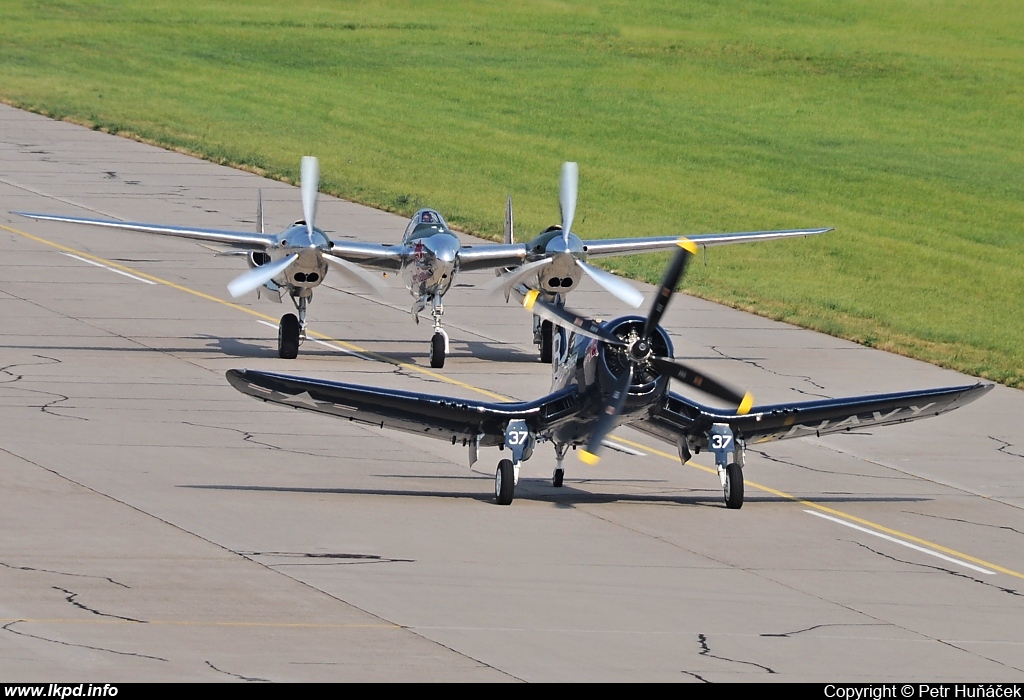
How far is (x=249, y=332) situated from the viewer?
3316 cm

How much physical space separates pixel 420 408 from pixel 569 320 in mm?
2315

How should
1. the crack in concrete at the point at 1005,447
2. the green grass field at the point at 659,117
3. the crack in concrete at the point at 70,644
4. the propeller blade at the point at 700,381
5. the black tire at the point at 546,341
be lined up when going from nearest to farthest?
1. the crack in concrete at the point at 70,644
2. the propeller blade at the point at 700,381
3. the crack in concrete at the point at 1005,447
4. the black tire at the point at 546,341
5. the green grass field at the point at 659,117

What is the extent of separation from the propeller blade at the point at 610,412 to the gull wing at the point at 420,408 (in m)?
0.63

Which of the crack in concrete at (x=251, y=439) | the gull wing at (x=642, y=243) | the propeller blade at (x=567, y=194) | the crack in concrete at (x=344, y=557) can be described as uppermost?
the propeller blade at (x=567, y=194)

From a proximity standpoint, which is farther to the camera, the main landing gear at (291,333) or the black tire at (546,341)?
the black tire at (546,341)

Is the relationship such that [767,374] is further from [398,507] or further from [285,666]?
[285,666]

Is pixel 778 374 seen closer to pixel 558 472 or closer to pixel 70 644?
pixel 558 472

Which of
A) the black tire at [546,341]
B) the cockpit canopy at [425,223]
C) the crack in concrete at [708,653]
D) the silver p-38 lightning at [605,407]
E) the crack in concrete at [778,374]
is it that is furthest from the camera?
the black tire at [546,341]

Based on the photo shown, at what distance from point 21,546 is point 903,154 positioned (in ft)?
157

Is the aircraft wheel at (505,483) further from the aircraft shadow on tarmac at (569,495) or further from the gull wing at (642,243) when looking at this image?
the gull wing at (642,243)

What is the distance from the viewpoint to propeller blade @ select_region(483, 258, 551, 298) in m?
29.2

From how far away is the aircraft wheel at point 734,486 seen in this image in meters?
21.5

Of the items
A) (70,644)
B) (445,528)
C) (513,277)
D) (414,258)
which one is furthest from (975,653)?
(414,258)

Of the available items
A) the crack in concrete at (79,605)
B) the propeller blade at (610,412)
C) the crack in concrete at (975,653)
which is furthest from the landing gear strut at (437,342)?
the crack in concrete at (975,653)
